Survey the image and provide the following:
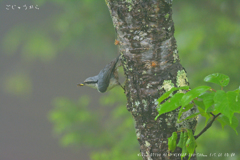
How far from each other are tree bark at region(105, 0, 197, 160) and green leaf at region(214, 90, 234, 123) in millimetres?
230

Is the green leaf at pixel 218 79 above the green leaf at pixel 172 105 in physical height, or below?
above

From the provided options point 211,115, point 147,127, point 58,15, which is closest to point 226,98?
point 211,115

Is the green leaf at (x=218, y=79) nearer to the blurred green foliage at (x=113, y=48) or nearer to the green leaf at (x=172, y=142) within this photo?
the green leaf at (x=172, y=142)

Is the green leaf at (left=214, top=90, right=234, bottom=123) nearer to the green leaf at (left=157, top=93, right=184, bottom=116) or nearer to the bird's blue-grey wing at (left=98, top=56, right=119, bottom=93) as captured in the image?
the green leaf at (left=157, top=93, right=184, bottom=116)

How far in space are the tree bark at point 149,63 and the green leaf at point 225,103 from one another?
0.23m

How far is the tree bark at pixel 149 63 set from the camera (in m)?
0.67

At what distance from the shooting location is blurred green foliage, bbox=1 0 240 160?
1.72m

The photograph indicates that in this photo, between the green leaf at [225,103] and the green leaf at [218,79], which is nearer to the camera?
the green leaf at [225,103]

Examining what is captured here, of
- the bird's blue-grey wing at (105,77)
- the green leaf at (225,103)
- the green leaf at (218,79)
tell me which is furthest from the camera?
the bird's blue-grey wing at (105,77)

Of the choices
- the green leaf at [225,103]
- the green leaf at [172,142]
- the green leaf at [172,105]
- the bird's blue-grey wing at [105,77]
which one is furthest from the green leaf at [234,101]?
the bird's blue-grey wing at [105,77]

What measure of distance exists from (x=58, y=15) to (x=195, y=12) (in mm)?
1132

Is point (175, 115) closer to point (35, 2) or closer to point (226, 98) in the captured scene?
point (226, 98)

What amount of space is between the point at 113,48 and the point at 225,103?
5.83 ft

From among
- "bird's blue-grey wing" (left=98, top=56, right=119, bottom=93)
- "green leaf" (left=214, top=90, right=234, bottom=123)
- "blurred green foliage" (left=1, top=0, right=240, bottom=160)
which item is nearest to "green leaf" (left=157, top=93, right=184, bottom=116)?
"green leaf" (left=214, top=90, right=234, bottom=123)
